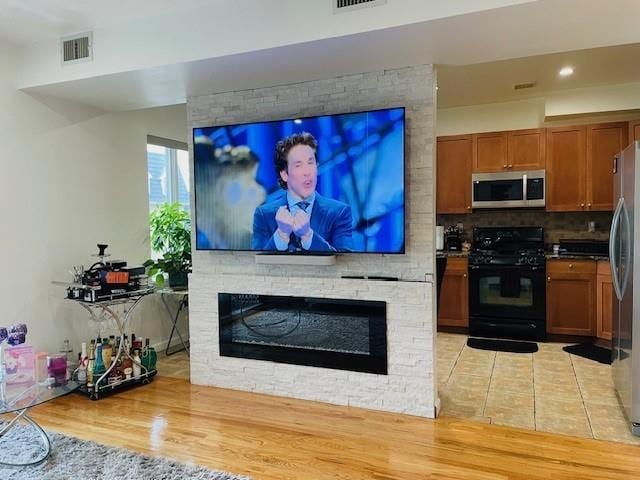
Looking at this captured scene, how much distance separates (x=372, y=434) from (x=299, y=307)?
40.7 inches

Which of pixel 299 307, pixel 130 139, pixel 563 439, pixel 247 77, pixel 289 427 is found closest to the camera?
pixel 563 439

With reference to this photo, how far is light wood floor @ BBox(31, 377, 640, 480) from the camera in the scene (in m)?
2.41

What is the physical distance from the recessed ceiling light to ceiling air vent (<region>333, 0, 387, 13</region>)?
8.97 ft

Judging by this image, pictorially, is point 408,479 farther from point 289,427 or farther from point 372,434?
point 289,427

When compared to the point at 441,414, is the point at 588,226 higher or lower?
higher

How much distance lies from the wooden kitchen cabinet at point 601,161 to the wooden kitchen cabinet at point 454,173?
4.03 feet

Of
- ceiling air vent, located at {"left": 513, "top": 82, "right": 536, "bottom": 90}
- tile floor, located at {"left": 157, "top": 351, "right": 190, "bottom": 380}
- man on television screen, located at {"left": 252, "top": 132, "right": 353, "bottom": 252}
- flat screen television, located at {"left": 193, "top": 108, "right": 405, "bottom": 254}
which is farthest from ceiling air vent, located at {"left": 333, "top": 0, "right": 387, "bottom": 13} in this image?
tile floor, located at {"left": 157, "top": 351, "right": 190, "bottom": 380}

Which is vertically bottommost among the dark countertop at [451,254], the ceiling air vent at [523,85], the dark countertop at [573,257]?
the dark countertop at [573,257]

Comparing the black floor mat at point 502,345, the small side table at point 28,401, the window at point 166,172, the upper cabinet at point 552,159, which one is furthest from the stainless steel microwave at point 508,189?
the small side table at point 28,401

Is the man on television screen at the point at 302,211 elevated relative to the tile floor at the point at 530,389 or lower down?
elevated

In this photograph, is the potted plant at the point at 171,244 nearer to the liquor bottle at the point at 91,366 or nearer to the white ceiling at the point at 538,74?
the liquor bottle at the point at 91,366

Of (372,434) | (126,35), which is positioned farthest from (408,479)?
(126,35)

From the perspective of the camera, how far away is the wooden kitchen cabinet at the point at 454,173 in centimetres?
545

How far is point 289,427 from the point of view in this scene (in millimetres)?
2939
